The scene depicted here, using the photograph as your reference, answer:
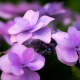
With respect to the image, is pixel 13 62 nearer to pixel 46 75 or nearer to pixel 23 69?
pixel 23 69

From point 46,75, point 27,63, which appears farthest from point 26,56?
point 46,75

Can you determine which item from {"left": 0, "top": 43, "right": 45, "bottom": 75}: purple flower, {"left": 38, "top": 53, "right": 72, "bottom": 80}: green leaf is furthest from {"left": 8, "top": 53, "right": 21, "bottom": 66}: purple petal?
{"left": 38, "top": 53, "right": 72, "bottom": 80}: green leaf

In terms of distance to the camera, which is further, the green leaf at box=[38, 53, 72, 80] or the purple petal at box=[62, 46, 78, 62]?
the green leaf at box=[38, 53, 72, 80]

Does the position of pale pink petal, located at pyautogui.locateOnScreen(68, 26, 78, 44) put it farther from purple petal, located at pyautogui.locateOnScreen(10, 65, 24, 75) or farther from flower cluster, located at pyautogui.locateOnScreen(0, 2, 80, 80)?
purple petal, located at pyautogui.locateOnScreen(10, 65, 24, 75)

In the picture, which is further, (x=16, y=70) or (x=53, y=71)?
(x=53, y=71)

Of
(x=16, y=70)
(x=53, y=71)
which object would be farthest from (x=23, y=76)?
(x=53, y=71)

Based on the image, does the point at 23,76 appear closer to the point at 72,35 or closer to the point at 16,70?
the point at 16,70
